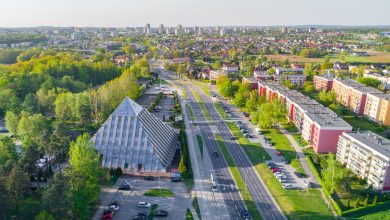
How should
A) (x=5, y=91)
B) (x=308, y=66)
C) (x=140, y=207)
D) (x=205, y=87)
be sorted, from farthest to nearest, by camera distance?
1. (x=308, y=66)
2. (x=205, y=87)
3. (x=5, y=91)
4. (x=140, y=207)

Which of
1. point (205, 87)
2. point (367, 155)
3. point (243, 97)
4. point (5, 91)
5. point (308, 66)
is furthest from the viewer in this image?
point (308, 66)

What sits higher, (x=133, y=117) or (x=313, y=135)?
(x=133, y=117)

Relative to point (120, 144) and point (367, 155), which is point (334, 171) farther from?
point (120, 144)

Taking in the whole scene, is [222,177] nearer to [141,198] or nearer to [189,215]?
[189,215]

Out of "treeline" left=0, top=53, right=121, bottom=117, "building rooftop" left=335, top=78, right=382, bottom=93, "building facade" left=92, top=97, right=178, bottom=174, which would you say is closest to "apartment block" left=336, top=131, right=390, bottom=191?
"building facade" left=92, top=97, right=178, bottom=174

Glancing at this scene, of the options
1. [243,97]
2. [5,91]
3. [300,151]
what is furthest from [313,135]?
[5,91]

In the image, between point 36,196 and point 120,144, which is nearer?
point 36,196

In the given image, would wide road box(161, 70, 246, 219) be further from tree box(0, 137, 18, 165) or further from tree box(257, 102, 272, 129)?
tree box(0, 137, 18, 165)

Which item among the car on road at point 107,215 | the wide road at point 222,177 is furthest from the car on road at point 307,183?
the car on road at point 107,215
